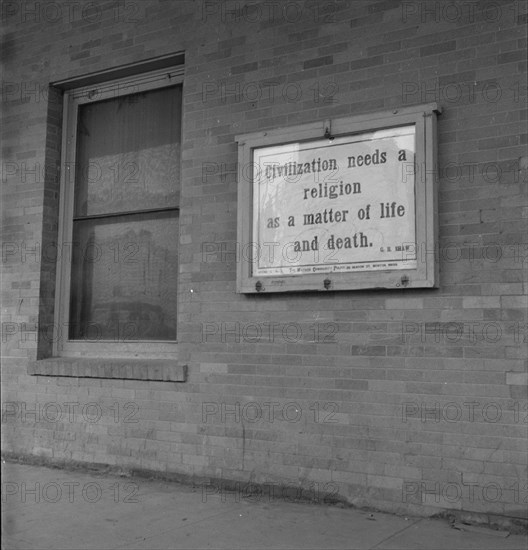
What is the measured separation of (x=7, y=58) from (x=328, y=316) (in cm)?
486

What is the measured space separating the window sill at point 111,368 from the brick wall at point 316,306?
0.09 metres

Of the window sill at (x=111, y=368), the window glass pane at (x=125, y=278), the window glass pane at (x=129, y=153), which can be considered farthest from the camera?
the window glass pane at (x=129, y=153)

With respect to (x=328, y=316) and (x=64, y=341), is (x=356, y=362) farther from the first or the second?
(x=64, y=341)

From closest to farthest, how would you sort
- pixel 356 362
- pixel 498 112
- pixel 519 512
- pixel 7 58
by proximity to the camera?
1. pixel 519 512
2. pixel 498 112
3. pixel 356 362
4. pixel 7 58

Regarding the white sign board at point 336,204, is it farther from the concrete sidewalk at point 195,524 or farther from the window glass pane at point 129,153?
the concrete sidewalk at point 195,524

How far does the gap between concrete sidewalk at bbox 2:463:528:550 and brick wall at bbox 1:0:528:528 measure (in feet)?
0.79

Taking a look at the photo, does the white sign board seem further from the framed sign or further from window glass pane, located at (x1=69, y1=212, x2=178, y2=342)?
window glass pane, located at (x1=69, y1=212, x2=178, y2=342)

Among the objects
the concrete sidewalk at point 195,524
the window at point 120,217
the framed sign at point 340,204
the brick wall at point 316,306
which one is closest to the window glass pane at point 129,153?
the window at point 120,217

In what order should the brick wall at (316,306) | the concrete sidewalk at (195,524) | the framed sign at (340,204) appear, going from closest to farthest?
the concrete sidewalk at (195,524)
the brick wall at (316,306)
the framed sign at (340,204)

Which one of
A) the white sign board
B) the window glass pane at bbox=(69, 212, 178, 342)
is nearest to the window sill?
the window glass pane at bbox=(69, 212, 178, 342)

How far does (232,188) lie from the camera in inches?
246

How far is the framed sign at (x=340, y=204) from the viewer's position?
5297mm

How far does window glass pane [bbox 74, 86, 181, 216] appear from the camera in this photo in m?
7.08

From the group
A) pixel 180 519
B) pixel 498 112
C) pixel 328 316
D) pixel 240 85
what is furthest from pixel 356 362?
pixel 240 85
